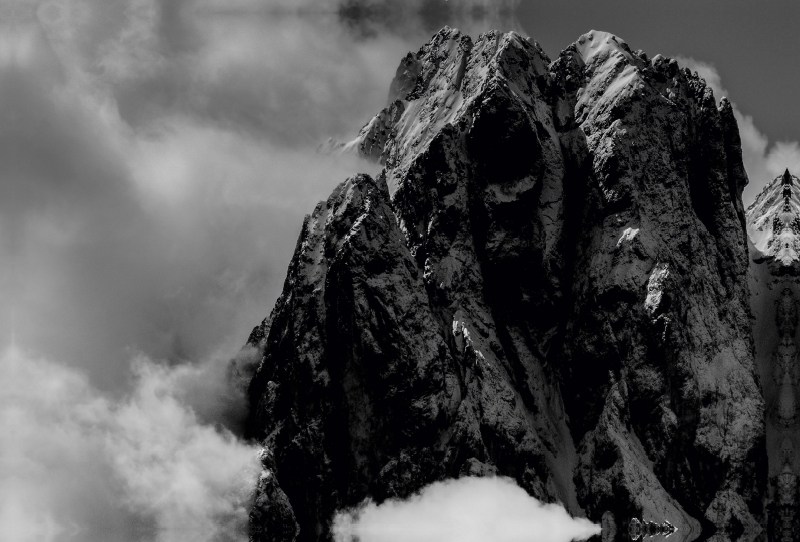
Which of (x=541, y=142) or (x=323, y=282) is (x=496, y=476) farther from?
(x=541, y=142)

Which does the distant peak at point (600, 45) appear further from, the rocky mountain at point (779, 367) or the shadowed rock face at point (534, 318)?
the rocky mountain at point (779, 367)

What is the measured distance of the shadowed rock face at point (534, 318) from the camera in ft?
495

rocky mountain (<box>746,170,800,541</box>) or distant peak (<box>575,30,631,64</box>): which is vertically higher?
distant peak (<box>575,30,631,64</box>)

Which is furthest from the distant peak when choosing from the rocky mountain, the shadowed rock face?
the rocky mountain

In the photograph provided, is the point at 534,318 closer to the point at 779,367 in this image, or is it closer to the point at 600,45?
the point at 779,367

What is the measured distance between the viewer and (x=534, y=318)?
556 feet

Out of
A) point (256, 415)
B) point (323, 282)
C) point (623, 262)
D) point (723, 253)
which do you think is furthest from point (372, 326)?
point (723, 253)

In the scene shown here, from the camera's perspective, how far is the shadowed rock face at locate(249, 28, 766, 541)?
151m

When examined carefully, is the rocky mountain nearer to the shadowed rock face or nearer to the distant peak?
the shadowed rock face

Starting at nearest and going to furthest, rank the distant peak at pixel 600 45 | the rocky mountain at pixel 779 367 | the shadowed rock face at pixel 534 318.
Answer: the shadowed rock face at pixel 534 318 < the rocky mountain at pixel 779 367 < the distant peak at pixel 600 45

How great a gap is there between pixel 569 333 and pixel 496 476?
30.5 m

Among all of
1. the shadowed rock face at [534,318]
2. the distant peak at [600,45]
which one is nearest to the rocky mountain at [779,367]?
the shadowed rock face at [534,318]

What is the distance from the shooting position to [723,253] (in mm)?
179500

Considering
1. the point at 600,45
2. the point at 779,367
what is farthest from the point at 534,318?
the point at 600,45
